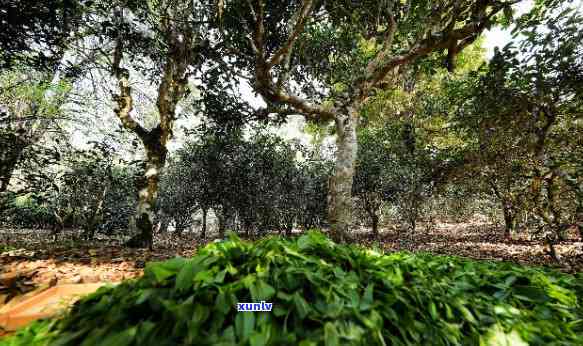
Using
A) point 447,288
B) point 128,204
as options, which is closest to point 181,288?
point 447,288

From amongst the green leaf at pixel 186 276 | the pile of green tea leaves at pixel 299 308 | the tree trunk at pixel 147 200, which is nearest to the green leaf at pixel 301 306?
the pile of green tea leaves at pixel 299 308

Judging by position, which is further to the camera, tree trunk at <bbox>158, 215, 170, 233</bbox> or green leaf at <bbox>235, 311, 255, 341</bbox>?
tree trunk at <bbox>158, 215, 170, 233</bbox>

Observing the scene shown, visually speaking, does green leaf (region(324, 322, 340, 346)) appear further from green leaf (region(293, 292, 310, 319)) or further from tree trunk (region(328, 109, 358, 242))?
tree trunk (region(328, 109, 358, 242))

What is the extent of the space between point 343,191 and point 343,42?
420 centimetres

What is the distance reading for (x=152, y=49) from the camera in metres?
5.94

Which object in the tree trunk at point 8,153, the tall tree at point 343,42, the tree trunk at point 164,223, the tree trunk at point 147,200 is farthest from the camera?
the tree trunk at point 164,223

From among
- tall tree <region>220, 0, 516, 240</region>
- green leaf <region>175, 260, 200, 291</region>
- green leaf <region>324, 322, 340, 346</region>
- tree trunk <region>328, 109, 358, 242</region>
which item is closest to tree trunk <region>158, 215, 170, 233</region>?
tall tree <region>220, 0, 516, 240</region>

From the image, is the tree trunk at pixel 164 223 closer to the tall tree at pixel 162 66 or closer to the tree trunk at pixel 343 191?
the tall tree at pixel 162 66

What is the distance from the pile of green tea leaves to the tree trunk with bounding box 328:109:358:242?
13.0ft

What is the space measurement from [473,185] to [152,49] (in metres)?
10.1

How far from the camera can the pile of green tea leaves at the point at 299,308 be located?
983mm

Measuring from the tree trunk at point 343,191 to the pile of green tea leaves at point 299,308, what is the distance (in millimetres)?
3973

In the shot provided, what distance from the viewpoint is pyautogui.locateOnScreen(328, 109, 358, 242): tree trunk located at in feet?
18.5

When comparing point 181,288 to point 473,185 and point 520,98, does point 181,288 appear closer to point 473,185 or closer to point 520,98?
point 520,98
